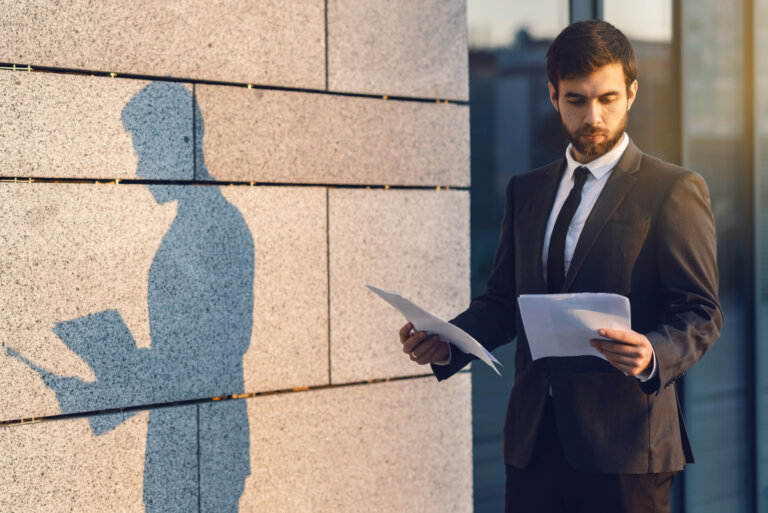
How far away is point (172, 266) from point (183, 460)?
0.97 metres

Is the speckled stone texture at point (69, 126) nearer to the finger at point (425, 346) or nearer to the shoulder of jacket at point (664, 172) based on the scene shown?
the finger at point (425, 346)

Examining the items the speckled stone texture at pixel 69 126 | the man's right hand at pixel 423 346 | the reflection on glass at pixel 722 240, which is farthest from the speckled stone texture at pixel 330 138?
the reflection on glass at pixel 722 240

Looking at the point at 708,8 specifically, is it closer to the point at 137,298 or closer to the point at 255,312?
the point at 255,312

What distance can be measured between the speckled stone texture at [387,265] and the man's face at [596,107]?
71.8 inches

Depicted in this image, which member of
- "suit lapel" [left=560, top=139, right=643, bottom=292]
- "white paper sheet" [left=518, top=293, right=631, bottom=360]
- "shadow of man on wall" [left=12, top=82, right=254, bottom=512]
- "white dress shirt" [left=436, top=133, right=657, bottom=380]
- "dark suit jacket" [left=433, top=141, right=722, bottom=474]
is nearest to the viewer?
"white paper sheet" [left=518, top=293, right=631, bottom=360]

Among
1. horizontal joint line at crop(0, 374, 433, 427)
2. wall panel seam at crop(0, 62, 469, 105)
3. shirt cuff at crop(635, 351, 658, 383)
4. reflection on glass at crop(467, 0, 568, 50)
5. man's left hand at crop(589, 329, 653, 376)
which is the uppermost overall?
reflection on glass at crop(467, 0, 568, 50)

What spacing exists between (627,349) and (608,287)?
390 mm

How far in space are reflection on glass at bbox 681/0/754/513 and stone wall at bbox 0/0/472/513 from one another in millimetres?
1985

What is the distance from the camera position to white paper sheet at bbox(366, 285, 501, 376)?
8.92 ft

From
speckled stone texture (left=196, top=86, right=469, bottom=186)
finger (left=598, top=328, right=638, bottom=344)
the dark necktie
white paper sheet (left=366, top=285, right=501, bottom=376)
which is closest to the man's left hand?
finger (left=598, top=328, right=638, bottom=344)

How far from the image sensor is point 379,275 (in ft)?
15.1

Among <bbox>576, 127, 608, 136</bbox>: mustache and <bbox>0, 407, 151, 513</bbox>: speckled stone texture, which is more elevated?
<bbox>576, 127, 608, 136</bbox>: mustache

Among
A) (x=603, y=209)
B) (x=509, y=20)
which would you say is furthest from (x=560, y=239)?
(x=509, y=20)

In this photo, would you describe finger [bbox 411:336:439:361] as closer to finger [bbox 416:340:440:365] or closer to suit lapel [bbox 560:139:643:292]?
finger [bbox 416:340:440:365]
